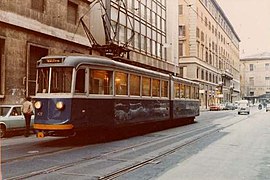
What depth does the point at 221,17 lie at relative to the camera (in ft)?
295

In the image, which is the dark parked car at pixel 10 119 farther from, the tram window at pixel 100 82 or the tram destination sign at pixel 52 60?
the tram window at pixel 100 82

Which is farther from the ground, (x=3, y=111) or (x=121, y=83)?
(x=121, y=83)

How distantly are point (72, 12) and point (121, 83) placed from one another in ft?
39.8

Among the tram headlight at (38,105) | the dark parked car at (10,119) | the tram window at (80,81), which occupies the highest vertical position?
the tram window at (80,81)

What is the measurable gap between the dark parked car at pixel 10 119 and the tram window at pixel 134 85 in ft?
16.2

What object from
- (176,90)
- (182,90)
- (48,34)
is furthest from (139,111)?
(48,34)

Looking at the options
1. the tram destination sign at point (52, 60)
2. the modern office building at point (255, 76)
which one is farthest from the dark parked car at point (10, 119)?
the modern office building at point (255, 76)

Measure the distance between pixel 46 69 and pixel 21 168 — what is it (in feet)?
17.3

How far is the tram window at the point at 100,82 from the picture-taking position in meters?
13.4

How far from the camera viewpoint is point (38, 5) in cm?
2222

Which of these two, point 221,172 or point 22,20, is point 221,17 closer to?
point 22,20

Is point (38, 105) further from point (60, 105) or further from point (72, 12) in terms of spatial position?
point (72, 12)

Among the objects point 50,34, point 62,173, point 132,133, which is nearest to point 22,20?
point 50,34

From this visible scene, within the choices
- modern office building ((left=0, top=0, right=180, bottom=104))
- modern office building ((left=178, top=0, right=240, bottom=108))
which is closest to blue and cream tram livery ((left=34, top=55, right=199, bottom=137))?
modern office building ((left=0, top=0, right=180, bottom=104))
